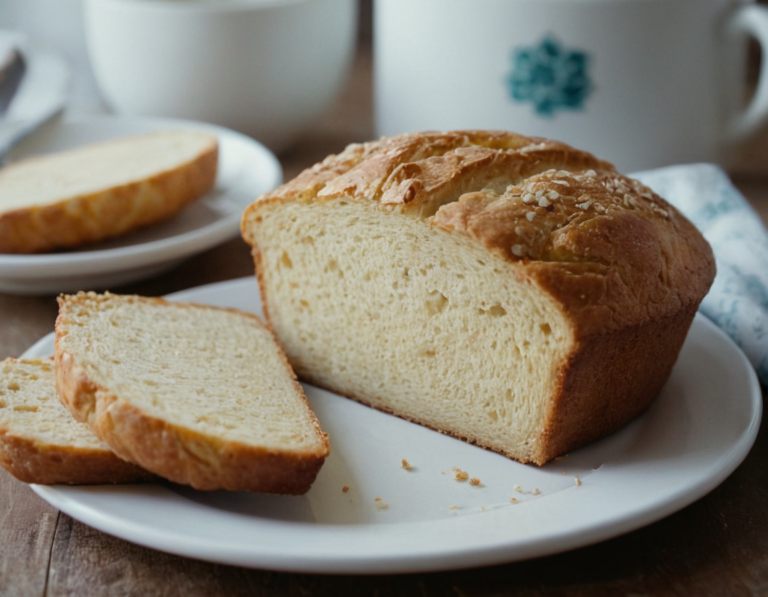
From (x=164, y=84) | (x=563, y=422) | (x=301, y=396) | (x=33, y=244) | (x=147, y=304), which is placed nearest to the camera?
(x=563, y=422)

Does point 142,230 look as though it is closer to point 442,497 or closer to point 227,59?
point 227,59

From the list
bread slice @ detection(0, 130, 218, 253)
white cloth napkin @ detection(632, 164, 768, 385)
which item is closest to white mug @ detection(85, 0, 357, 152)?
bread slice @ detection(0, 130, 218, 253)

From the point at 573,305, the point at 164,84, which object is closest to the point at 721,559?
the point at 573,305

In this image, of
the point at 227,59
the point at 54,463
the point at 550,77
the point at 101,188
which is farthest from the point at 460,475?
the point at 227,59

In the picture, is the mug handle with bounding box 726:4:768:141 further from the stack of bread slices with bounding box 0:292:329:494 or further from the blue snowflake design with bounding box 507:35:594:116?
the stack of bread slices with bounding box 0:292:329:494

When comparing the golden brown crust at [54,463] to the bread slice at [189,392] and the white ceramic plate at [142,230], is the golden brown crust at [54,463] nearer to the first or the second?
the bread slice at [189,392]

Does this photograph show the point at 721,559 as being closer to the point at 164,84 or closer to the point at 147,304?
the point at 147,304

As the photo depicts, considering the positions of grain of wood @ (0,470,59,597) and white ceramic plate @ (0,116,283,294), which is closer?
grain of wood @ (0,470,59,597)
